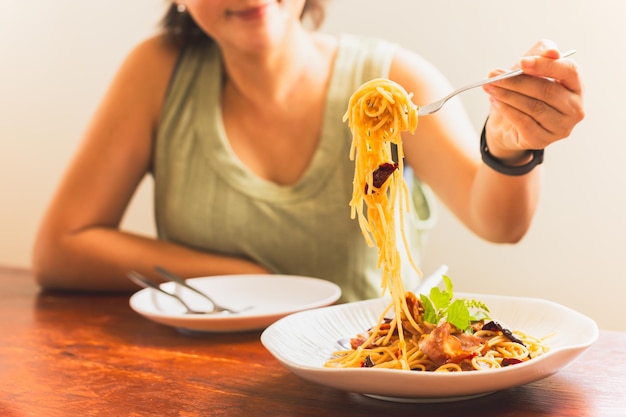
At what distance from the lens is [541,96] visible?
1207mm

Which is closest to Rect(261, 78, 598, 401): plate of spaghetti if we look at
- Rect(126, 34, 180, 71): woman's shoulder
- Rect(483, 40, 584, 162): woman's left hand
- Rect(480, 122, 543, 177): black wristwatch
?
Rect(483, 40, 584, 162): woman's left hand

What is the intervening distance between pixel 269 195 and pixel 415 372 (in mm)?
1102

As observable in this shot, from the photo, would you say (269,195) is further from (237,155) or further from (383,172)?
(383,172)

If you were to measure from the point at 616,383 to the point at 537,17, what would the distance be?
1725 mm

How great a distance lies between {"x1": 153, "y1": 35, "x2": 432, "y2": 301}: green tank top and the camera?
78.2 inches

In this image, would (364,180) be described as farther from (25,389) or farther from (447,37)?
(447,37)

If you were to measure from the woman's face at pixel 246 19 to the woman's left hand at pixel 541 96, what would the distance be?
29.1 inches

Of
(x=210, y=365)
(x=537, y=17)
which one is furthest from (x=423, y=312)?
(x=537, y=17)

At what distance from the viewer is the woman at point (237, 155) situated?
1925 millimetres

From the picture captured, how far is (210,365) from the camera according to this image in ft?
4.27

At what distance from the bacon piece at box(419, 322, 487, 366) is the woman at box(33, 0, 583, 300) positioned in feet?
2.29

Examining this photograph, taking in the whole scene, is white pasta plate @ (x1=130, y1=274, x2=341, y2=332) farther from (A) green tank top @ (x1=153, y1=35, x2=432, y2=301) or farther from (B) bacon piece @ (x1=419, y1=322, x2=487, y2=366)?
(B) bacon piece @ (x1=419, y1=322, x2=487, y2=366)

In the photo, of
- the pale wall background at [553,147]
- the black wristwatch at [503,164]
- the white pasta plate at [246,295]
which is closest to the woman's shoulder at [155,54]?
the pale wall background at [553,147]

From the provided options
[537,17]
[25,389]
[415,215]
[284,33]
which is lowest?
[25,389]
